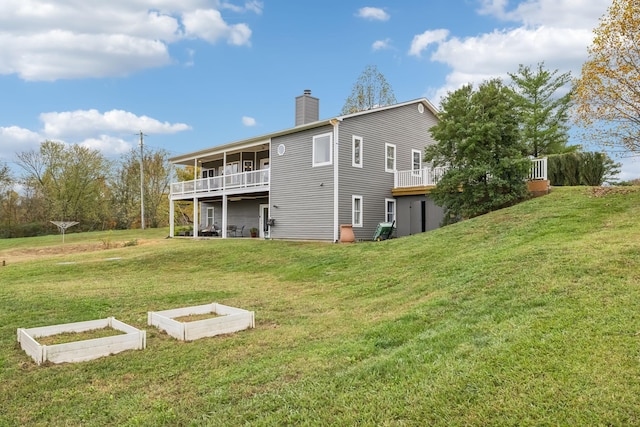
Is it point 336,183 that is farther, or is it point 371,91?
point 371,91

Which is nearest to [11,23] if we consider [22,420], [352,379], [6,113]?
[22,420]

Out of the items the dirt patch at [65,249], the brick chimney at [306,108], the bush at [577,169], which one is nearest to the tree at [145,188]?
the dirt patch at [65,249]

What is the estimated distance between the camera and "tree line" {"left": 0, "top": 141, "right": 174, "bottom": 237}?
126 ft

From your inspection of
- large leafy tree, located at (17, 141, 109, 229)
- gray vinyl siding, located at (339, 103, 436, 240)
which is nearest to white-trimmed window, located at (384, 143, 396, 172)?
gray vinyl siding, located at (339, 103, 436, 240)

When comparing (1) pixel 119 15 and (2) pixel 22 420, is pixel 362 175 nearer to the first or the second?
(1) pixel 119 15

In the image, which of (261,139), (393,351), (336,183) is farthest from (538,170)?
(393,351)

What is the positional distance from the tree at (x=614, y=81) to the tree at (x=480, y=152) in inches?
86.5

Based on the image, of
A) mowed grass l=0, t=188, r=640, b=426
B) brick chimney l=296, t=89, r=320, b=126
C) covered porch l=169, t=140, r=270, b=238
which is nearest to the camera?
mowed grass l=0, t=188, r=640, b=426

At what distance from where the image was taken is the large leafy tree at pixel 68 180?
127ft

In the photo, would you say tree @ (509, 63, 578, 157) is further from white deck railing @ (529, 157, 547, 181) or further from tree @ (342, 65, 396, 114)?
white deck railing @ (529, 157, 547, 181)

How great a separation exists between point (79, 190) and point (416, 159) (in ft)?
110

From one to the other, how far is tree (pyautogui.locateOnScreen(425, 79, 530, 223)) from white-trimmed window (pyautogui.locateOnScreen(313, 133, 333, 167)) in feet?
14.5

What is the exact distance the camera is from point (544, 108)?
88.4ft

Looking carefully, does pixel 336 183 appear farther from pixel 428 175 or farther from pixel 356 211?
pixel 428 175
